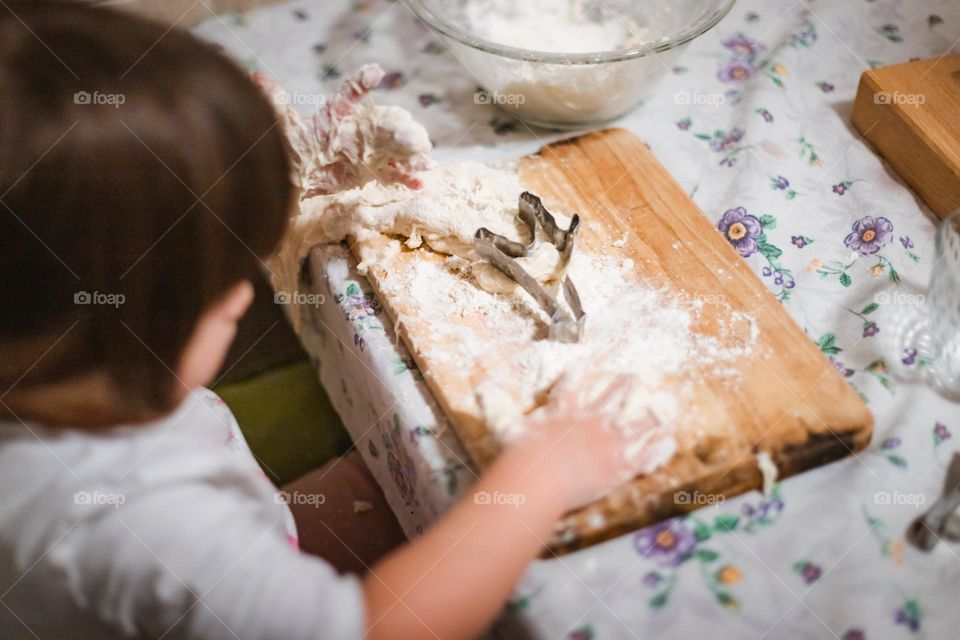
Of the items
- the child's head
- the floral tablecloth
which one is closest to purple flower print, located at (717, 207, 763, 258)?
the floral tablecloth

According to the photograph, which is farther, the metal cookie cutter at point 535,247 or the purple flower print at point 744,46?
the purple flower print at point 744,46

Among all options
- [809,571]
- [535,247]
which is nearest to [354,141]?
[535,247]

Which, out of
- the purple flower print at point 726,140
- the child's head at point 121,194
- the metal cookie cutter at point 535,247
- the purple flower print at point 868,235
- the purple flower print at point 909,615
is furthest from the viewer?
the purple flower print at point 726,140

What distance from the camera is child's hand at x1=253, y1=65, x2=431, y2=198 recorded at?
2.55ft

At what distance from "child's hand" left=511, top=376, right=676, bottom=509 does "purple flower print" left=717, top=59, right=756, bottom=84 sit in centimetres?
57

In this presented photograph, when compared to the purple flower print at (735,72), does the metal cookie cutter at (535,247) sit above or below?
below

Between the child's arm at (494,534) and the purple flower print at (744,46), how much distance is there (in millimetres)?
653

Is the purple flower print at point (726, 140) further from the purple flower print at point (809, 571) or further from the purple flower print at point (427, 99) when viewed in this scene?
the purple flower print at point (809, 571)

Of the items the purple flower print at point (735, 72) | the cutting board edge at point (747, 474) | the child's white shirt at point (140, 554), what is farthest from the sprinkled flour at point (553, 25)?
the child's white shirt at point (140, 554)

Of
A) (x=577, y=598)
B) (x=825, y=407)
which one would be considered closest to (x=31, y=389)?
(x=577, y=598)

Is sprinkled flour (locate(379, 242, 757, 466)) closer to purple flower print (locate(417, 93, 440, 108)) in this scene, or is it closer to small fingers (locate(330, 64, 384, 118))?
small fingers (locate(330, 64, 384, 118))

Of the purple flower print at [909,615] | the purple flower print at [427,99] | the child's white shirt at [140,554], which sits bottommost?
the child's white shirt at [140,554]

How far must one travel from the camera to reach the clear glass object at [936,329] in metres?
0.71

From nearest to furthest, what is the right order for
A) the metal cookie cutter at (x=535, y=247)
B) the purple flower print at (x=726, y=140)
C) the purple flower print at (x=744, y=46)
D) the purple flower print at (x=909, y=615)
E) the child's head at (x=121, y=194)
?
the child's head at (x=121, y=194)
the purple flower print at (x=909, y=615)
the metal cookie cutter at (x=535, y=247)
the purple flower print at (x=726, y=140)
the purple flower print at (x=744, y=46)
